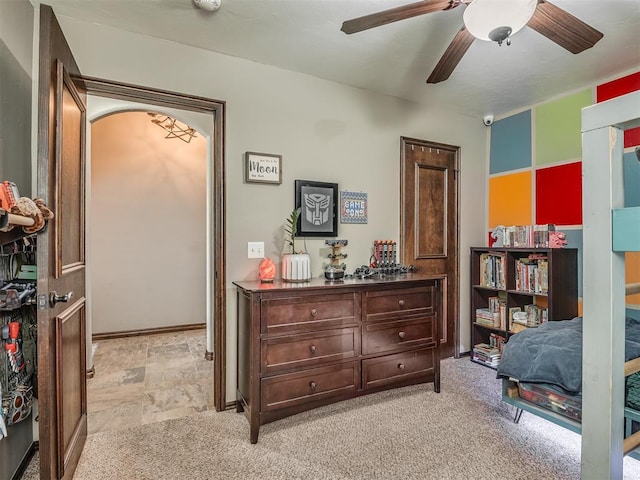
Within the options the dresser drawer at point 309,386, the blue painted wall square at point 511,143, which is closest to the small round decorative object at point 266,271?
the dresser drawer at point 309,386

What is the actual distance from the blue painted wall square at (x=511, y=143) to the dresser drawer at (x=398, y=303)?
6.00 ft

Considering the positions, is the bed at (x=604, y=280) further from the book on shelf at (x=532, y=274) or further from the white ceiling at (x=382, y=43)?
the book on shelf at (x=532, y=274)

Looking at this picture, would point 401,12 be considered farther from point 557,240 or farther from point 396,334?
point 557,240

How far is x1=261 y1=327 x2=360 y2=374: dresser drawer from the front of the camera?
212 centimetres

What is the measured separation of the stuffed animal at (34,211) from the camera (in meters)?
1.27

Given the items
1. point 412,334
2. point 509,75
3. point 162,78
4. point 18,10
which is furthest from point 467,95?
point 18,10

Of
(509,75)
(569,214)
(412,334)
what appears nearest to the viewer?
(412,334)

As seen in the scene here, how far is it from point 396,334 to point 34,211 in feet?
7.36

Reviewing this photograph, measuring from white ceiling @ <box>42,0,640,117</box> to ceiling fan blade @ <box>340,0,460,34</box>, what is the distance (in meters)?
0.42

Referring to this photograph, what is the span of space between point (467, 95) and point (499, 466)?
296cm

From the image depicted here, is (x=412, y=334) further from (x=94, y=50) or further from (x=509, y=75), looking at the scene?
(x=94, y=50)

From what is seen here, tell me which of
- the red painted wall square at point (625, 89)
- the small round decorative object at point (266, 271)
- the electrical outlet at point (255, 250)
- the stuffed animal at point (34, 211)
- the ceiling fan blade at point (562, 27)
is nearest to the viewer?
the stuffed animal at point (34, 211)

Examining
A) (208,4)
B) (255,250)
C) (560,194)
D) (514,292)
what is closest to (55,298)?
(255,250)

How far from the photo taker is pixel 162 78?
2.33 m
